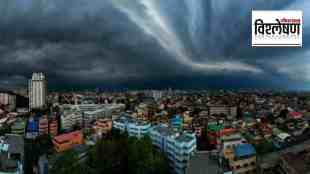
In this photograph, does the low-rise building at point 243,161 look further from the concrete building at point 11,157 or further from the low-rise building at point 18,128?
the low-rise building at point 18,128

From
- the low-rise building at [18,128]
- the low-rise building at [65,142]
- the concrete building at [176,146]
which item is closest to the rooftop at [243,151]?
the concrete building at [176,146]

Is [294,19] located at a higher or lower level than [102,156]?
higher

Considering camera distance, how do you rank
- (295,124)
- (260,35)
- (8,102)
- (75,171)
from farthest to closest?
(8,102), (295,124), (75,171), (260,35)

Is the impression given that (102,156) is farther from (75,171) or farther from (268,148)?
(268,148)

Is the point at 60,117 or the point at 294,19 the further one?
the point at 60,117

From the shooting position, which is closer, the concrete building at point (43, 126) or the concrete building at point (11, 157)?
the concrete building at point (11, 157)

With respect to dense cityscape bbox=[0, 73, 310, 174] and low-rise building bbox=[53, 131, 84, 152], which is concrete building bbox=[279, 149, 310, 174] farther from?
low-rise building bbox=[53, 131, 84, 152]

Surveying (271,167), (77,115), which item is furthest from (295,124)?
(77,115)

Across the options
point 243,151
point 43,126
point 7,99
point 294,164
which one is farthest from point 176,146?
point 7,99
